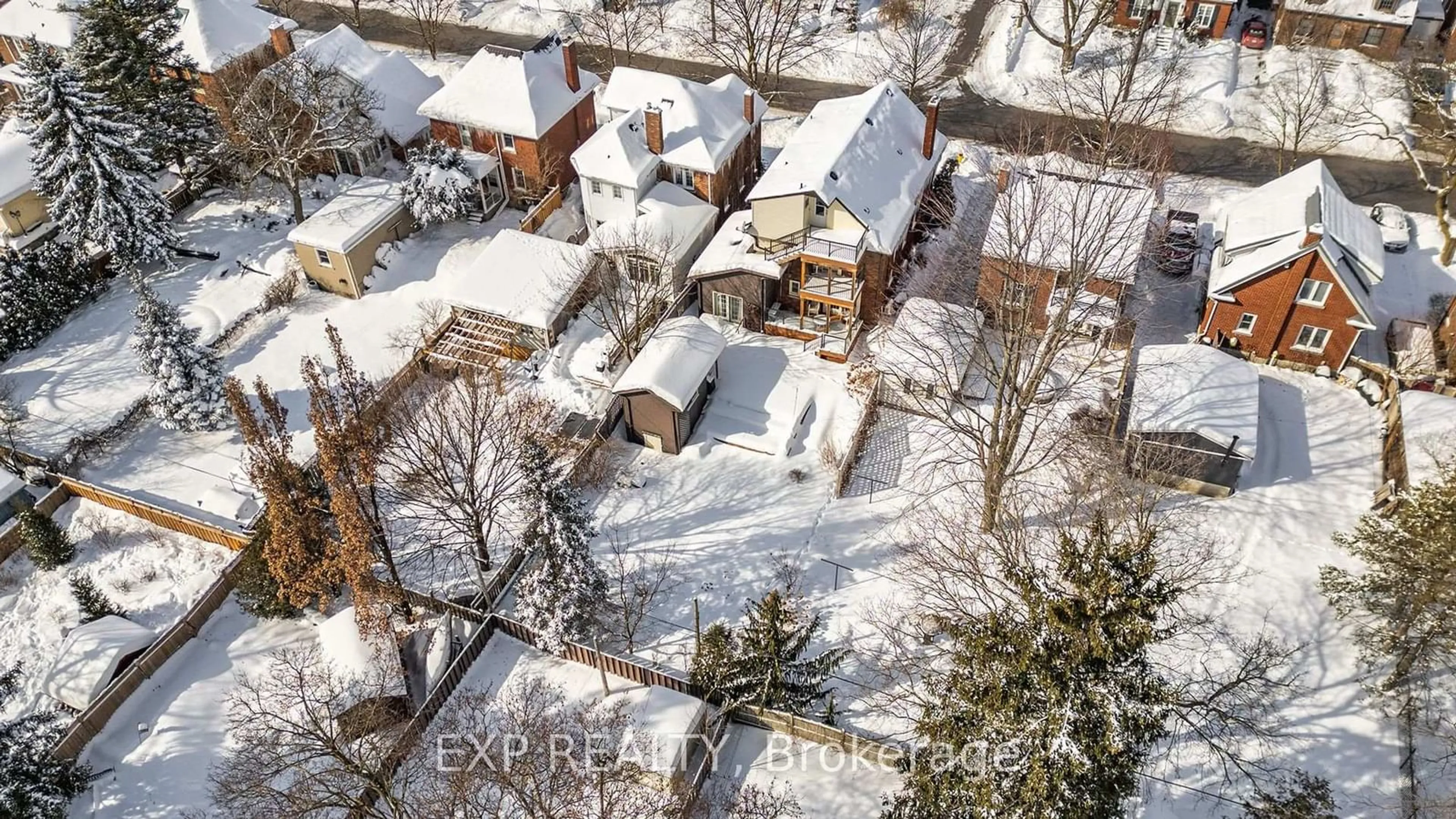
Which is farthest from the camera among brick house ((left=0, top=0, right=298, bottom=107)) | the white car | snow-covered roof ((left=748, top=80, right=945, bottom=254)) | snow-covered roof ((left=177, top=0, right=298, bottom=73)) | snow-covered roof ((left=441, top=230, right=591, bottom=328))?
snow-covered roof ((left=177, top=0, right=298, bottom=73))

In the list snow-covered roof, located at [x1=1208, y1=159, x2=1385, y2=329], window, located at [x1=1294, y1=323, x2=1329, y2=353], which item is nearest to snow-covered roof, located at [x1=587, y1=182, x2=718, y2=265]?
snow-covered roof, located at [x1=1208, y1=159, x2=1385, y2=329]

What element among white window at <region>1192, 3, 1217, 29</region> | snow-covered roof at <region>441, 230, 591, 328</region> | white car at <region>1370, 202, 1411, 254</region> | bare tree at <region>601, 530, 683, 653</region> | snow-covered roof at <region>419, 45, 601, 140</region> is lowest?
bare tree at <region>601, 530, 683, 653</region>

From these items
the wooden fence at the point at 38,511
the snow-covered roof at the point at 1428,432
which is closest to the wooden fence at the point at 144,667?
the wooden fence at the point at 38,511

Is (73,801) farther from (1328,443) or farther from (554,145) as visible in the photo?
(1328,443)

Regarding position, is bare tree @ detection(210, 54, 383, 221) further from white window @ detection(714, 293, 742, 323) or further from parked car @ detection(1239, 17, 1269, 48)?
parked car @ detection(1239, 17, 1269, 48)

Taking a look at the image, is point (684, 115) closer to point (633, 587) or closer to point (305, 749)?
point (633, 587)

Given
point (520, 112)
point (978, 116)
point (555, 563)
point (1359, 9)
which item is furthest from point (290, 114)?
point (1359, 9)

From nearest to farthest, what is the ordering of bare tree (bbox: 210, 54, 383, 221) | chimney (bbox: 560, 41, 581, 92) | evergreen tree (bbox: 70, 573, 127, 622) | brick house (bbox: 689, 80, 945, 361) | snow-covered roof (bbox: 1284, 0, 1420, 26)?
1. evergreen tree (bbox: 70, 573, 127, 622)
2. brick house (bbox: 689, 80, 945, 361)
3. bare tree (bbox: 210, 54, 383, 221)
4. chimney (bbox: 560, 41, 581, 92)
5. snow-covered roof (bbox: 1284, 0, 1420, 26)
